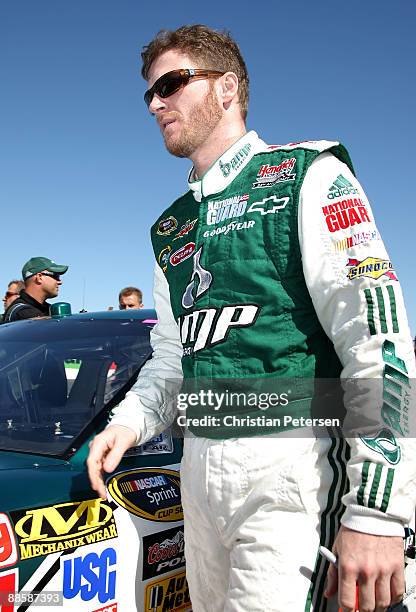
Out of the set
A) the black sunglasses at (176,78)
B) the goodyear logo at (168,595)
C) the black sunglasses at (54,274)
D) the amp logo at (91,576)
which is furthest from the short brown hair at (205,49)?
the black sunglasses at (54,274)

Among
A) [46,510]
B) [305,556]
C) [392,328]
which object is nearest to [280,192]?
[392,328]

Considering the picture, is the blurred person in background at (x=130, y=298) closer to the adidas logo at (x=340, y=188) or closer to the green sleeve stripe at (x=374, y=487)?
the adidas logo at (x=340, y=188)

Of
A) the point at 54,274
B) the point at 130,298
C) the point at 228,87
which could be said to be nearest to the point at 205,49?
the point at 228,87

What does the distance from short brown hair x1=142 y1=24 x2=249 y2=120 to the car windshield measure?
104cm

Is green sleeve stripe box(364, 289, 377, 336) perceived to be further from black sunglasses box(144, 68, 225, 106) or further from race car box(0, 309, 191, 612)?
race car box(0, 309, 191, 612)

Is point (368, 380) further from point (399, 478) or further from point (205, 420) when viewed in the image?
point (205, 420)

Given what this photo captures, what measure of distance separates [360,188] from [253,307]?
1.27 feet

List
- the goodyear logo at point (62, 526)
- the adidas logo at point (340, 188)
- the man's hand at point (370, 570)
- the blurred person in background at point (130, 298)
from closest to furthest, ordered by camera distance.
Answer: the man's hand at point (370, 570)
the adidas logo at point (340, 188)
the goodyear logo at point (62, 526)
the blurred person in background at point (130, 298)

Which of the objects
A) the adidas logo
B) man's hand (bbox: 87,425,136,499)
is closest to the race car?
man's hand (bbox: 87,425,136,499)

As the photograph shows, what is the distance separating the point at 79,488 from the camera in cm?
170

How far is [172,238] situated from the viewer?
1.83m

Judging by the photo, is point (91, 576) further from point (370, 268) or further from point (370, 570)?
point (370, 268)

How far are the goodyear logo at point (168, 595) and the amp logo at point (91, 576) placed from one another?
0.17 metres

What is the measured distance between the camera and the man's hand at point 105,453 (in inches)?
60.6
